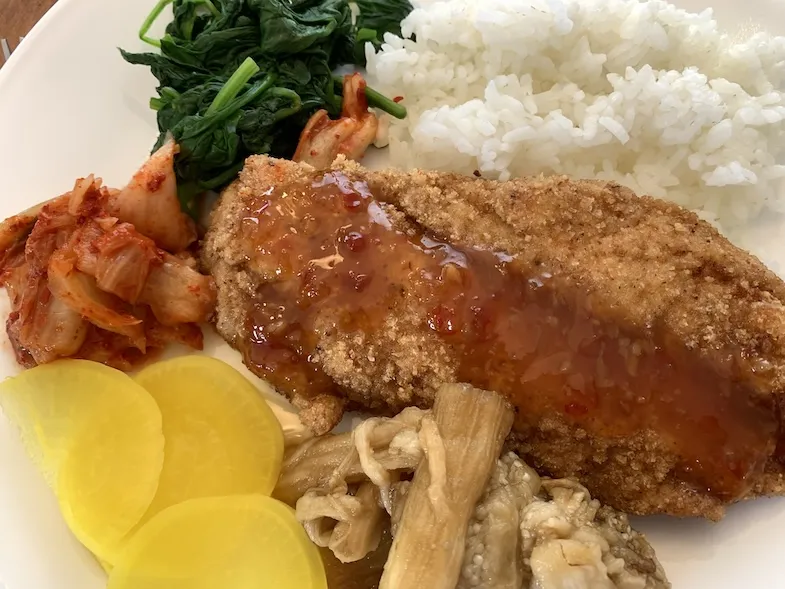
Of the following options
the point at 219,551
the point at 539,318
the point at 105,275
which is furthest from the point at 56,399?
the point at 539,318

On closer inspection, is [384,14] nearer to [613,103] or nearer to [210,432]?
[613,103]

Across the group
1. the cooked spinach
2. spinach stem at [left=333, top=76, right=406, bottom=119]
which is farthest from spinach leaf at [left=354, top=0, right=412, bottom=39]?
spinach stem at [left=333, top=76, right=406, bottom=119]

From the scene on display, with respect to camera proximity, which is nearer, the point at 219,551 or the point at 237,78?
the point at 219,551

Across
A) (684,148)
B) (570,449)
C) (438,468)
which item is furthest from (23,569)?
(684,148)

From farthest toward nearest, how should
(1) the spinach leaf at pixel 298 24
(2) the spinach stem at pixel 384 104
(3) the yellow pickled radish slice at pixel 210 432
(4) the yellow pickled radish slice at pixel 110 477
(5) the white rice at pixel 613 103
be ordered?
(2) the spinach stem at pixel 384 104 < (1) the spinach leaf at pixel 298 24 < (5) the white rice at pixel 613 103 < (3) the yellow pickled radish slice at pixel 210 432 < (4) the yellow pickled radish slice at pixel 110 477

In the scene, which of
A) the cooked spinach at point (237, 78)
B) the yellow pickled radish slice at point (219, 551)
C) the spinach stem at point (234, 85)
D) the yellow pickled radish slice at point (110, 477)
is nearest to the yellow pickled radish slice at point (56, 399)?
the yellow pickled radish slice at point (110, 477)

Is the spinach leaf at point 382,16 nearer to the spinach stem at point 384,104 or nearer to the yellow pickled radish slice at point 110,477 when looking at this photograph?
the spinach stem at point 384,104

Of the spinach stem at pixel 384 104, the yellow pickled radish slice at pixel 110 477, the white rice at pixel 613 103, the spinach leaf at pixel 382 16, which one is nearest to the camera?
the yellow pickled radish slice at pixel 110 477
